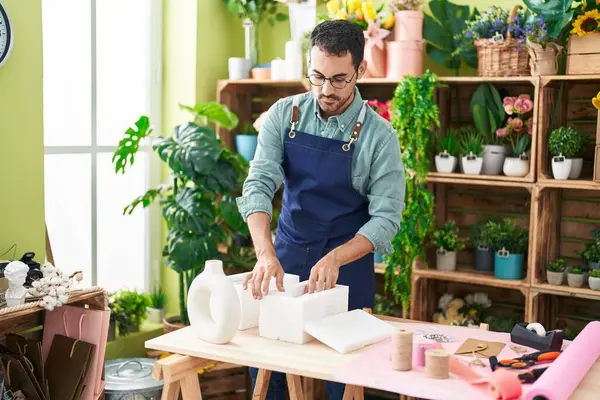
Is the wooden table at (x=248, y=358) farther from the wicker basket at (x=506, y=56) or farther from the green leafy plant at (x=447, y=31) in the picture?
the green leafy plant at (x=447, y=31)

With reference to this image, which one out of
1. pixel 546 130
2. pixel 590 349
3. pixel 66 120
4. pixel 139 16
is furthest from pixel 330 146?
pixel 139 16

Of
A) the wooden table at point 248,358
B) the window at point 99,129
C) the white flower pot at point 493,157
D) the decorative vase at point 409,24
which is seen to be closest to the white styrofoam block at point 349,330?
the wooden table at point 248,358

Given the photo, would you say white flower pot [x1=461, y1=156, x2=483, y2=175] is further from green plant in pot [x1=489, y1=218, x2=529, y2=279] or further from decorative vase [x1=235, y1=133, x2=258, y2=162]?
decorative vase [x1=235, y1=133, x2=258, y2=162]

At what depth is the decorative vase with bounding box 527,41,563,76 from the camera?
142 inches

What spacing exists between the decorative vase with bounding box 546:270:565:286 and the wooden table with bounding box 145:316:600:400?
1.56 metres

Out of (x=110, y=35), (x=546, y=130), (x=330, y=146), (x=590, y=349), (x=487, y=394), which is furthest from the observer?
(x=110, y=35)

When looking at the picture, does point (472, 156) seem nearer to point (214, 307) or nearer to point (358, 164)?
point (358, 164)

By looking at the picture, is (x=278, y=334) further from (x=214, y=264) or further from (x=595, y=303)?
(x=595, y=303)

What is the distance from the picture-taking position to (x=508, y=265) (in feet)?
12.5

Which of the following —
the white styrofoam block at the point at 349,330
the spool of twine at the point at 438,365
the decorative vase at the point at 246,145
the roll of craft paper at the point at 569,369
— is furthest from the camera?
the decorative vase at the point at 246,145

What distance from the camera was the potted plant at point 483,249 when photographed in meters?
3.95

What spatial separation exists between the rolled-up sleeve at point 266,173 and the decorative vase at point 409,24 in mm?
1332

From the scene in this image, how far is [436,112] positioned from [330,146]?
121 centimetres

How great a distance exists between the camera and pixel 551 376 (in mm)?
1872
